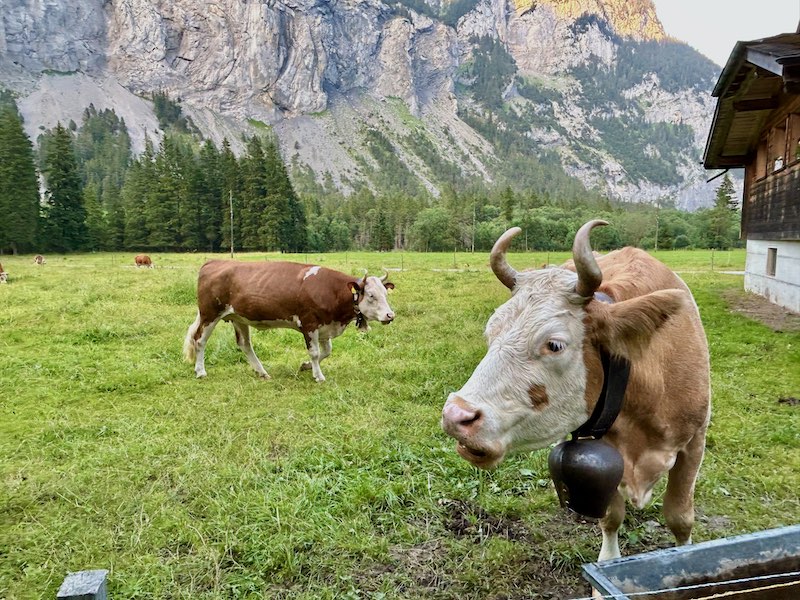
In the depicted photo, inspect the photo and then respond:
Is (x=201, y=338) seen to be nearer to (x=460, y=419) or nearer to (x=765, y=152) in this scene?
(x=460, y=419)

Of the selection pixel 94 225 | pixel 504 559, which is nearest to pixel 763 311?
pixel 504 559

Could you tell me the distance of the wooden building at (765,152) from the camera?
1050 cm

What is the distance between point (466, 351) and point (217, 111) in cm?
17644

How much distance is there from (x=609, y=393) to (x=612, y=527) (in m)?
1.50

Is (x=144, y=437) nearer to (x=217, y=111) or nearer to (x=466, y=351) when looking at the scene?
(x=466, y=351)

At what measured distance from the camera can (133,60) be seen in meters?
155

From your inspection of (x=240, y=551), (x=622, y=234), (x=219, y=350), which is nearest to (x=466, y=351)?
(x=219, y=350)

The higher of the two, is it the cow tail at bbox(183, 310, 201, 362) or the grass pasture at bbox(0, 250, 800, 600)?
the cow tail at bbox(183, 310, 201, 362)

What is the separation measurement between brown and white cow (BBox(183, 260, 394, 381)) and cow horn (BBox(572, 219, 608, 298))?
246 inches

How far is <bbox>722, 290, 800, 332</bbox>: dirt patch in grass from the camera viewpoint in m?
11.4

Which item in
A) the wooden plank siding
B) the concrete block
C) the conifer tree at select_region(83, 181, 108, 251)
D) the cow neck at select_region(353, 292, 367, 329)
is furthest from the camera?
the conifer tree at select_region(83, 181, 108, 251)

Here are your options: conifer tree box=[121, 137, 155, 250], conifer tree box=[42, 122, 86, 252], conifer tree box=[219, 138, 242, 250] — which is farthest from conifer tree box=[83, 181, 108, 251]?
conifer tree box=[219, 138, 242, 250]

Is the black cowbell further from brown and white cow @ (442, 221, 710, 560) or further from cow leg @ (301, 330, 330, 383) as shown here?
cow leg @ (301, 330, 330, 383)

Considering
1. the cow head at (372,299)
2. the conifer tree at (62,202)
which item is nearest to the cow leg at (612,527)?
the cow head at (372,299)
